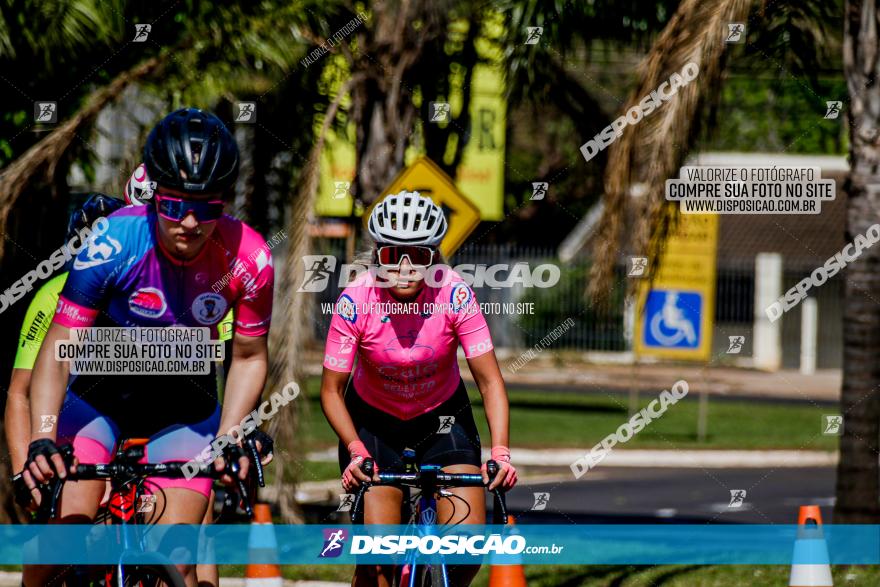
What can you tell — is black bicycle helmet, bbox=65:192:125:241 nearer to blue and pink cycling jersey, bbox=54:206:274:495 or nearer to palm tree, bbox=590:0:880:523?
blue and pink cycling jersey, bbox=54:206:274:495

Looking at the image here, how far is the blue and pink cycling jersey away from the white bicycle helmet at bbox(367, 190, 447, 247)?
0.62 meters

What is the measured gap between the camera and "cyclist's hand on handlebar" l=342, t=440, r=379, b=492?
5.30m

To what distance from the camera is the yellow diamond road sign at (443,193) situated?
10.2 metres

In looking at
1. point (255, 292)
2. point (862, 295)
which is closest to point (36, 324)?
point (255, 292)

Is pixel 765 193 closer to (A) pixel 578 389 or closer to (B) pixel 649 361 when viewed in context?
(A) pixel 578 389

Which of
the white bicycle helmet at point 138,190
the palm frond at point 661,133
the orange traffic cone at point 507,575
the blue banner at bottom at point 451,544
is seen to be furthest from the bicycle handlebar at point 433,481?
the palm frond at point 661,133

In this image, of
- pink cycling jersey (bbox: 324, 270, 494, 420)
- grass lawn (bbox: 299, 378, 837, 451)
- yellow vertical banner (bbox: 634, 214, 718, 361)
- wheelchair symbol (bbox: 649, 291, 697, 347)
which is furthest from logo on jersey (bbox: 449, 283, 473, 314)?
wheelchair symbol (bbox: 649, 291, 697, 347)

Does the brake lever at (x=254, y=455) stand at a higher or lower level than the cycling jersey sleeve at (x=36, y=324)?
lower

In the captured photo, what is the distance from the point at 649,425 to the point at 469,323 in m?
19.4

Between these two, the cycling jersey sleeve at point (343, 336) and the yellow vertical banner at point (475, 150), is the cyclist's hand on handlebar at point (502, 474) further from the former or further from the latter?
the yellow vertical banner at point (475, 150)

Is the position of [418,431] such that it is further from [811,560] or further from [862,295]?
[862,295]

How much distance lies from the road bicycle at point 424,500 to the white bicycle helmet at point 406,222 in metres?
0.96

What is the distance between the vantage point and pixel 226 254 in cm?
523

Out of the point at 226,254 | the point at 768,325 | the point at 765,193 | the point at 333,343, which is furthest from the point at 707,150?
the point at 768,325
